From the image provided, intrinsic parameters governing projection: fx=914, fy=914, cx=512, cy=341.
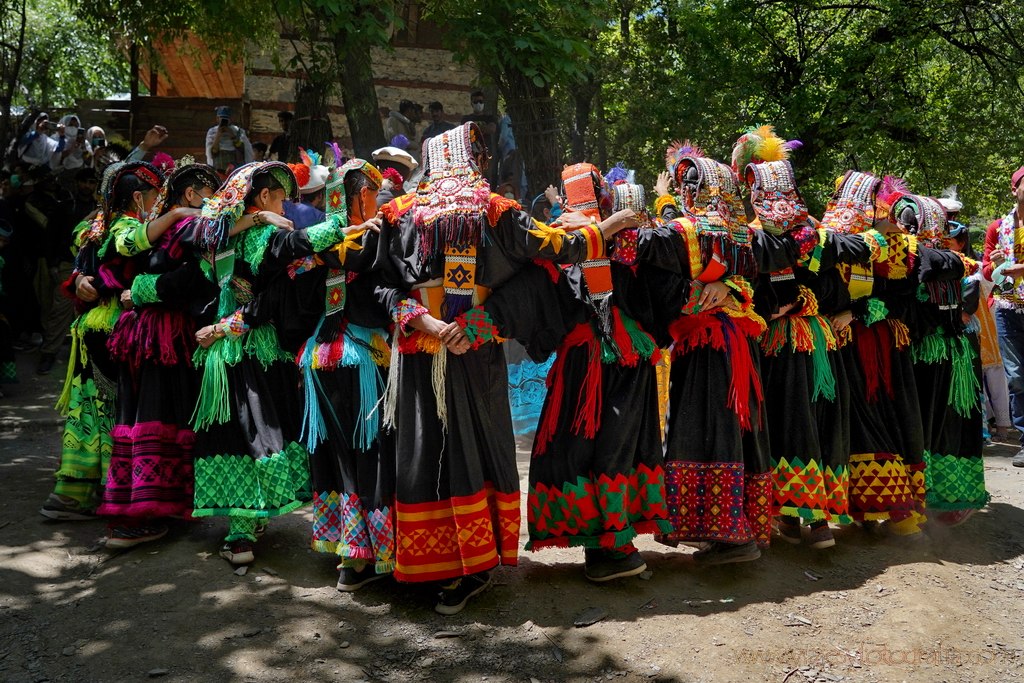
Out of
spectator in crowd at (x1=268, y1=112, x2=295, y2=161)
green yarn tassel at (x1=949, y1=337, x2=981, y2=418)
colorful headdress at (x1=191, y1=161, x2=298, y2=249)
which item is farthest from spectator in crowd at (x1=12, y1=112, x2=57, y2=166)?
green yarn tassel at (x1=949, y1=337, x2=981, y2=418)

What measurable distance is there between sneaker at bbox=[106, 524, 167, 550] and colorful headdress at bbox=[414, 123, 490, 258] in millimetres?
2111

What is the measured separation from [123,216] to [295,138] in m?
5.67

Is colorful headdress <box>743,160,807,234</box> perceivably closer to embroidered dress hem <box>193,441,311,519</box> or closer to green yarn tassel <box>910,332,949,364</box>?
green yarn tassel <box>910,332,949,364</box>

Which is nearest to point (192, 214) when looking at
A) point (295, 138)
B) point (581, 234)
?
point (581, 234)

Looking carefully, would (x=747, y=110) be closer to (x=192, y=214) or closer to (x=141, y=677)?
(x=192, y=214)

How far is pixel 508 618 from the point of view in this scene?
3.92m

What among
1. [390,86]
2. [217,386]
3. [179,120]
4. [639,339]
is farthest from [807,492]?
[179,120]

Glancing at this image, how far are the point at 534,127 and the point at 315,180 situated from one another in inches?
142

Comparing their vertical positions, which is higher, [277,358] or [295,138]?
[295,138]

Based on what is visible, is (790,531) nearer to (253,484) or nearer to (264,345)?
(253,484)

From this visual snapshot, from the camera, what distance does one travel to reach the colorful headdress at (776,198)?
14.9ft

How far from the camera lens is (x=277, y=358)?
4.46m

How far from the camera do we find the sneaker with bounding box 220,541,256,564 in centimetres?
433

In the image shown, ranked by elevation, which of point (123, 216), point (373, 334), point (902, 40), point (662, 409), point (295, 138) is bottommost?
point (662, 409)
